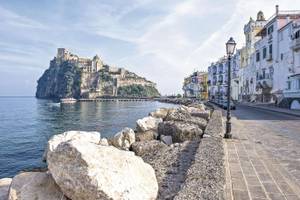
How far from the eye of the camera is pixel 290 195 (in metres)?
5.30

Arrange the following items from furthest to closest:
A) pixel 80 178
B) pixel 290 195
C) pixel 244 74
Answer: pixel 244 74 → pixel 290 195 → pixel 80 178

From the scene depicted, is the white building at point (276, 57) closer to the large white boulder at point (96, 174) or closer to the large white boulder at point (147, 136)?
the large white boulder at point (147, 136)

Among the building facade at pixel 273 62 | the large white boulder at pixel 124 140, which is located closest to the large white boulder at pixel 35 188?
the large white boulder at pixel 124 140

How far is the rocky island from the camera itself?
17588 cm

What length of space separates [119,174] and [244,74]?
6496 cm

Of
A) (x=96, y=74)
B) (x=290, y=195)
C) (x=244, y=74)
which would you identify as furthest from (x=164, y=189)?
(x=96, y=74)

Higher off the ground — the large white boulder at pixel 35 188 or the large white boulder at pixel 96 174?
the large white boulder at pixel 96 174

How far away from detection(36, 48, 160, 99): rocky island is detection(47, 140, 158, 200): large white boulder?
541 ft

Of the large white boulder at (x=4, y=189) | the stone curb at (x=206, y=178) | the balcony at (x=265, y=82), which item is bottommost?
→ the large white boulder at (x=4, y=189)

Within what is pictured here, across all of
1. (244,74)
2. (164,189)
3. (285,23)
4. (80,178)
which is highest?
(285,23)

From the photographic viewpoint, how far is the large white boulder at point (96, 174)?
488cm

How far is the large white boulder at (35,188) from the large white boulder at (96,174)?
0.37 metres

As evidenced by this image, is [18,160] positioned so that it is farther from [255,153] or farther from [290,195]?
[290,195]

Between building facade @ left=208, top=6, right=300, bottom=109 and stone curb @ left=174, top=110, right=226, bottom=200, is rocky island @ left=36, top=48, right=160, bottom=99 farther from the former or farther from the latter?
stone curb @ left=174, top=110, right=226, bottom=200
